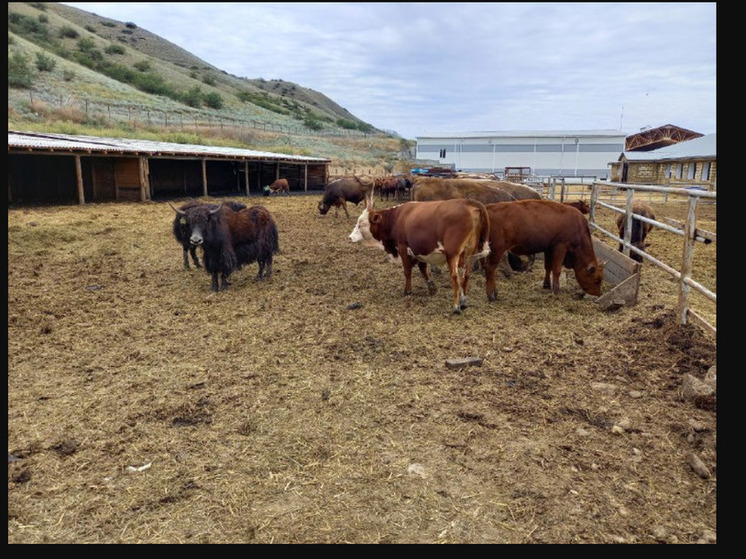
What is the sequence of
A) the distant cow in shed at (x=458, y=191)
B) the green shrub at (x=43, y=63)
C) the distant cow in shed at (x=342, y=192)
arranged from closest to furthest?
the distant cow in shed at (x=458, y=191) < the distant cow in shed at (x=342, y=192) < the green shrub at (x=43, y=63)

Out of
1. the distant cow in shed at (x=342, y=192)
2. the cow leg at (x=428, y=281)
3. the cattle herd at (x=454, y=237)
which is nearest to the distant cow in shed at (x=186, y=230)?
the cattle herd at (x=454, y=237)

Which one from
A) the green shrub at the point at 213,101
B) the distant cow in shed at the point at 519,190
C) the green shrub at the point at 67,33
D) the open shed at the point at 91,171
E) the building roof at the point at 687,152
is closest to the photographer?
the distant cow in shed at the point at 519,190

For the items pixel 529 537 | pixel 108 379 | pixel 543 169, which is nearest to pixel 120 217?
pixel 108 379

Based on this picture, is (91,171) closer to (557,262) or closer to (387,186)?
(387,186)

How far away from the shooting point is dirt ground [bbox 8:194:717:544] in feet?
8.84

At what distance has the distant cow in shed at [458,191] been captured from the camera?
10.1 meters

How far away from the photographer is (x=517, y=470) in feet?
10.1

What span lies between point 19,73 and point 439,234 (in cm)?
4615

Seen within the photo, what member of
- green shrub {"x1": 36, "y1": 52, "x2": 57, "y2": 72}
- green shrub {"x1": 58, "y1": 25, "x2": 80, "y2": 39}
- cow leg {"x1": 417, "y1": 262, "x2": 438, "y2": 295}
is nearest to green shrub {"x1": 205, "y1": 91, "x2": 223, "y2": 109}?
green shrub {"x1": 36, "y1": 52, "x2": 57, "y2": 72}

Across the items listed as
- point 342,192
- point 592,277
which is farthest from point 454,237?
point 342,192

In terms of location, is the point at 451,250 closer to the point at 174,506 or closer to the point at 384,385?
the point at 384,385

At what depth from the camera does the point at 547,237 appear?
21.6ft

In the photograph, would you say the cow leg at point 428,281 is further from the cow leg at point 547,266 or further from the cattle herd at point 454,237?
the cow leg at point 547,266

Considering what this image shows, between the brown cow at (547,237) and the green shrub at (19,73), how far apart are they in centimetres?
4480
